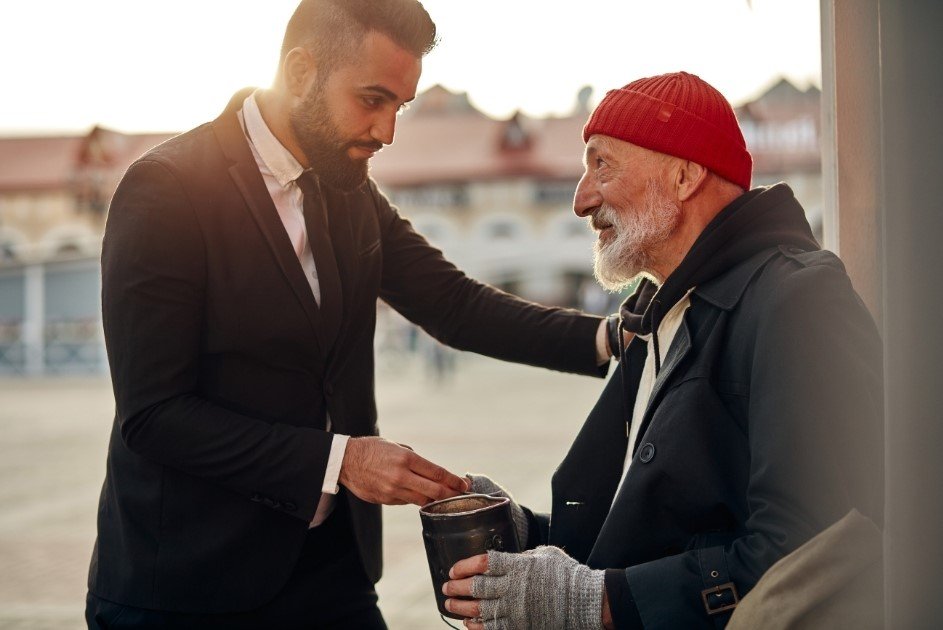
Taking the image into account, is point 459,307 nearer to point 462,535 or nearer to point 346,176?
point 346,176

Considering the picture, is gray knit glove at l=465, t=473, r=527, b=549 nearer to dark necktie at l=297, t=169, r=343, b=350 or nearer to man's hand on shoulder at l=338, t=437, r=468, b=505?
man's hand on shoulder at l=338, t=437, r=468, b=505

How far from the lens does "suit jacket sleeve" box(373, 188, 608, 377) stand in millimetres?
2533

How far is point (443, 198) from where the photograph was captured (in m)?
36.1

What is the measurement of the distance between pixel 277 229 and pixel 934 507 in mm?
1404

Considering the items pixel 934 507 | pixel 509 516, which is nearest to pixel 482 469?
pixel 509 516

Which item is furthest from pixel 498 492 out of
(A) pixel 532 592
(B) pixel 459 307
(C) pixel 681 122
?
(C) pixel 681 122

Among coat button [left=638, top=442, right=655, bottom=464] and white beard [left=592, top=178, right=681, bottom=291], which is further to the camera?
white beard [left=592, top=178, right=681, bottom=291]

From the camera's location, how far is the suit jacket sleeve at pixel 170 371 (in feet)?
6.26

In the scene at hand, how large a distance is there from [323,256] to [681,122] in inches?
30.7

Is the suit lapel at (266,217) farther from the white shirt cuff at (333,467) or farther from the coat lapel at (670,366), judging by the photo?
the coat lapel at (670,366)

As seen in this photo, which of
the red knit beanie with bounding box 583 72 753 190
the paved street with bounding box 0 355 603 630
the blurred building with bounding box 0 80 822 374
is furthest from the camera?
the blurred building with bounding box 0 80 822 374

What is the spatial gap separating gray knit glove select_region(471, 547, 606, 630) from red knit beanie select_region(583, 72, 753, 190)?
845 millimetres

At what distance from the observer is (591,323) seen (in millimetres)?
2492

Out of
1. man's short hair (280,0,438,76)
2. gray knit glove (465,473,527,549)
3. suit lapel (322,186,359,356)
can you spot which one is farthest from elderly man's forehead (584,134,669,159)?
gray knit glove (465,473,527,549)
